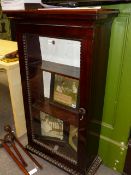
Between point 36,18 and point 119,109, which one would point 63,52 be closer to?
point 36,18

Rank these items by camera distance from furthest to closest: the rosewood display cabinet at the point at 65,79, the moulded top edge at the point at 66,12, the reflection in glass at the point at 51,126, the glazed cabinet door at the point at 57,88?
the reflection in glass at the point at 51,126 → the glazed cabinet door at the point at 57,88 → the rosewood display cabinet at the point at 65,79 → the moulded top edge at the point at 66,12

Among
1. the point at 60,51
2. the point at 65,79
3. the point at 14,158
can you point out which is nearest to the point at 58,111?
the point at 65,79

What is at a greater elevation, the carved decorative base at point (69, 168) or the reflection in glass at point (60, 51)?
A: the reflection in glass at point (60, 51)

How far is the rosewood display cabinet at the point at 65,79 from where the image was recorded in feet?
3.29

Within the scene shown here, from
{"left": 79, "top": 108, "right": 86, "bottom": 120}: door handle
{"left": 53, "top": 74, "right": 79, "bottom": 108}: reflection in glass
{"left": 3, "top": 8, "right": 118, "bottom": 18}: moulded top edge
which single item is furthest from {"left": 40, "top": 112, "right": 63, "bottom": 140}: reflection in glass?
{"left": 3, "top": 8, "right": 118, "bottom": 18}: moulded top edge

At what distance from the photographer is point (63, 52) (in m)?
1.30

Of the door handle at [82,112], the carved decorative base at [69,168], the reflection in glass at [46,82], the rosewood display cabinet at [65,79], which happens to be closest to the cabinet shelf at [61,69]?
the rosewood display cabinet at [65,79]

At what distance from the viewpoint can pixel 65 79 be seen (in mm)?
1388

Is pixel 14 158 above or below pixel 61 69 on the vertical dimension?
below

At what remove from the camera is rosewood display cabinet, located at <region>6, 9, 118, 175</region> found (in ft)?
3.29

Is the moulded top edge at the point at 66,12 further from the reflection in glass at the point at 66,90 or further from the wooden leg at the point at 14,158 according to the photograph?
the wooden leg at the point at 14,158

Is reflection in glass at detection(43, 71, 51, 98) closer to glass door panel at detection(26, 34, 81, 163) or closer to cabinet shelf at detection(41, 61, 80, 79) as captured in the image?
glass door panel at detection(26, 34, 81, 163)

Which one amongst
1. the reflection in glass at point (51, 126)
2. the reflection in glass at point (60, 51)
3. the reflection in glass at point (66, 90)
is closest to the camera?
the reflection in glass at point (60, 51)

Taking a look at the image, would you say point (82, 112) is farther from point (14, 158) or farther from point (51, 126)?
point (14, 158)
